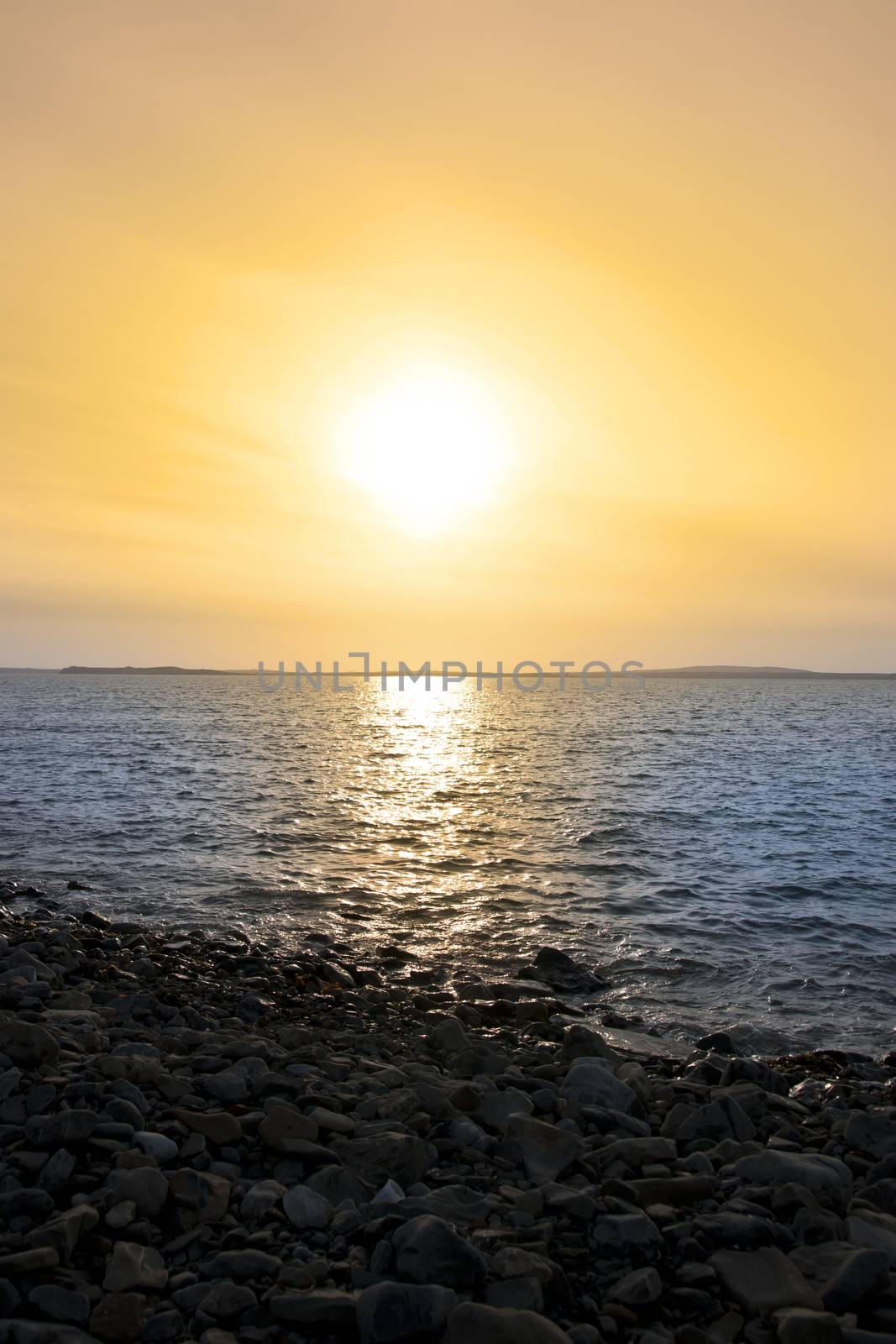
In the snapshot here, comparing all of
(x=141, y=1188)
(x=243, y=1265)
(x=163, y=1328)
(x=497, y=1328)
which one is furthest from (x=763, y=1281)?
(x=141, y=1188)

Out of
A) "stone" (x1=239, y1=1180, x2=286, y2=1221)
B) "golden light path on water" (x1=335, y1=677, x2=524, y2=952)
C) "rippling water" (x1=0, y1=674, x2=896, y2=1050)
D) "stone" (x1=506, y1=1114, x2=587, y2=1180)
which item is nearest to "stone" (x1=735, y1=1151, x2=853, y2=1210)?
"stone" (x1=506, y1=1114, x2=587, y2=1180)

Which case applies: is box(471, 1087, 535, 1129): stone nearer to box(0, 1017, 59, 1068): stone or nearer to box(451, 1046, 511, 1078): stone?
box(451, 1046, 511, 1078): stone

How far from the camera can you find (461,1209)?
6.27 m

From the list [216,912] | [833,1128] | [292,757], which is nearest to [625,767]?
[292,757]

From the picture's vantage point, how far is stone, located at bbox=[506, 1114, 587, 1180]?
7.17 m

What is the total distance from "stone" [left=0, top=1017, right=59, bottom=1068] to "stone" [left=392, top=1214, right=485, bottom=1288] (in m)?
4.36

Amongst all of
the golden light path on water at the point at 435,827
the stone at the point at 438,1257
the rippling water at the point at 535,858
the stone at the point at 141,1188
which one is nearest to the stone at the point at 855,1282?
the stone at the point at 438,1257

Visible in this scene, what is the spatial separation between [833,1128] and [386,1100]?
14.8 ft

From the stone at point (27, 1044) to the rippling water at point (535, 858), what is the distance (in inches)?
318

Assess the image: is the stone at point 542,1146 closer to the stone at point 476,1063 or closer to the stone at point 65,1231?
the stone at point 476,1063

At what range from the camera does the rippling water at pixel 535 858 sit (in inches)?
607

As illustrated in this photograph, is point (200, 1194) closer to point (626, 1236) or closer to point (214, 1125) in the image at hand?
point (214, 1125)

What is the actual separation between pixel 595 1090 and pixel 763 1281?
325 cm

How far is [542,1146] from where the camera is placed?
7418 millimetres
